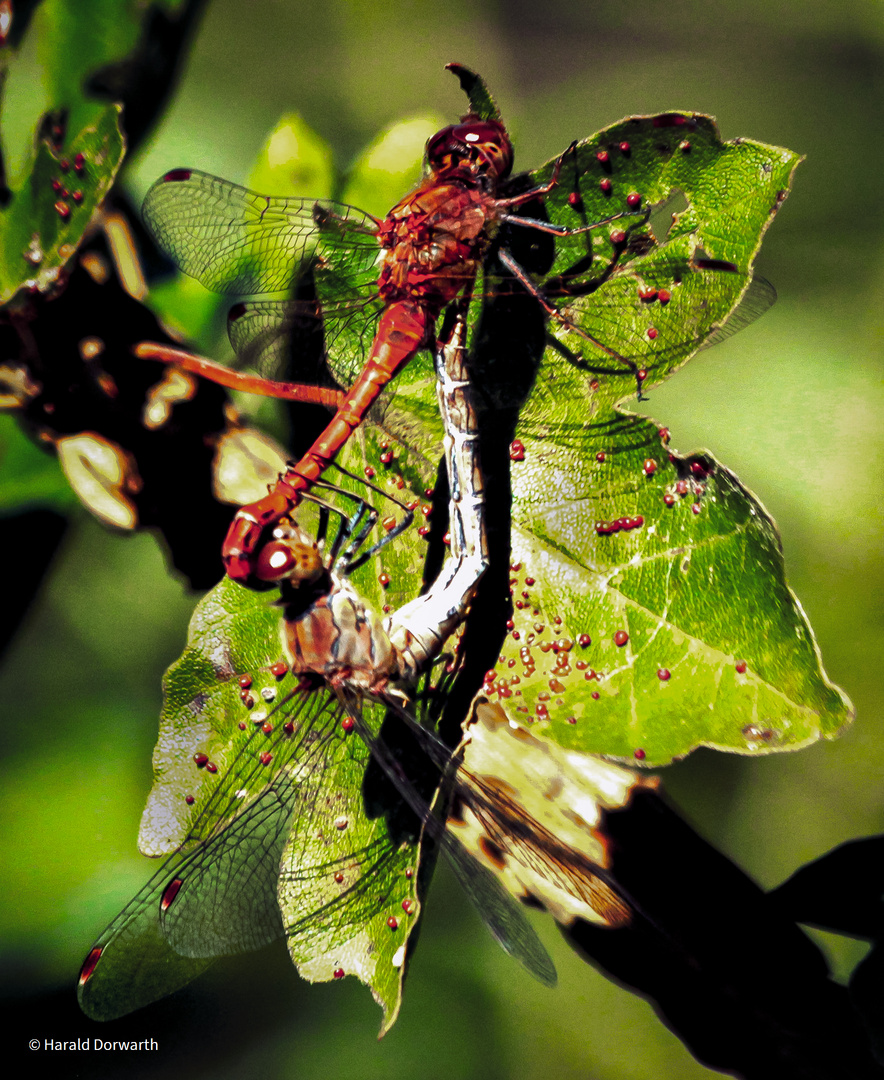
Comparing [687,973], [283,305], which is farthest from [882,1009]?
[283,305]

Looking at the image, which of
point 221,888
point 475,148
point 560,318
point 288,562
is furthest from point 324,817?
point 475,148

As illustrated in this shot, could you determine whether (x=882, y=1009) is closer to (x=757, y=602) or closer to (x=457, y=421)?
(x=757, y=602)

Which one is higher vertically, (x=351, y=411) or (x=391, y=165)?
(x=391, y=165)

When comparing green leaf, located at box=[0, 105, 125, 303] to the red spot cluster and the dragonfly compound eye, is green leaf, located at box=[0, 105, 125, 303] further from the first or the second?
the red spot cluster

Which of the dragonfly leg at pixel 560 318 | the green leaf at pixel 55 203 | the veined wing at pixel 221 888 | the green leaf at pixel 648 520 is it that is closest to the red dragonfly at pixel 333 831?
the veined wing at pixel 221 888

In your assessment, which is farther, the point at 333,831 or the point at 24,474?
the point at 24,474

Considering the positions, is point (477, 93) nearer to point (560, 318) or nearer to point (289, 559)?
point (560, 318)

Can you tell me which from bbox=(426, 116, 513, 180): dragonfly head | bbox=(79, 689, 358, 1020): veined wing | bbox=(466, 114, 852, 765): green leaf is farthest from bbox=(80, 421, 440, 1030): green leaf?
bbox=(426, 116, 513, 180): dragonfly head
